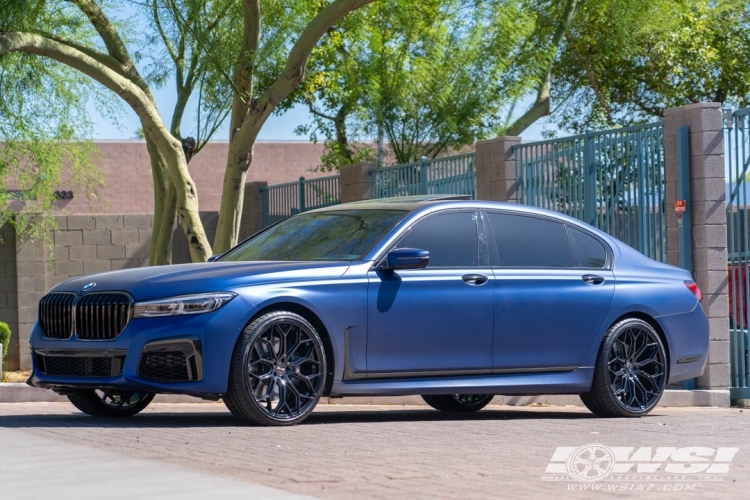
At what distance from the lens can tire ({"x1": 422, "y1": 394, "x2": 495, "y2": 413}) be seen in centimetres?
1098

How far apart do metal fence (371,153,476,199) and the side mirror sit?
263 inches

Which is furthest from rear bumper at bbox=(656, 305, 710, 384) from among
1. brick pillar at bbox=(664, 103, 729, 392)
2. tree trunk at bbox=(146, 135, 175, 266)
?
tree trunk at bbox=(146, 135, 175, 266)

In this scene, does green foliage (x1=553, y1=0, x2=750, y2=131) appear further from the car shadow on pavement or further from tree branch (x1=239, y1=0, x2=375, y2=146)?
the car shadow on pavement

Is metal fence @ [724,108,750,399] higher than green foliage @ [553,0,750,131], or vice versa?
green foliage @ [553,0,750,131]

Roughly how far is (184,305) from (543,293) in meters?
2.86

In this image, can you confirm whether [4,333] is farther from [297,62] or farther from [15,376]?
[297,62]

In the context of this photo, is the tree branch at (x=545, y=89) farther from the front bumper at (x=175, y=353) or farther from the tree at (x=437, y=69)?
the front bumper at (x=175, y=353)

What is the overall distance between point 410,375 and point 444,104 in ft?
48.1

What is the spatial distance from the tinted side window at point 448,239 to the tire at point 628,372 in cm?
134

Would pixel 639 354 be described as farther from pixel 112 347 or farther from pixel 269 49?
pixel 269 49

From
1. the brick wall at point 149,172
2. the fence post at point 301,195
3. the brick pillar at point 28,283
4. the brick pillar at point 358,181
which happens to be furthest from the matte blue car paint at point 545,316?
the brick wall at point 149,172

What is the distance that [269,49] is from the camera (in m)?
17.9

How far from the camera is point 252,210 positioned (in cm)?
2242

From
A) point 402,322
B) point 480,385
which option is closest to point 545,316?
point 480,385
